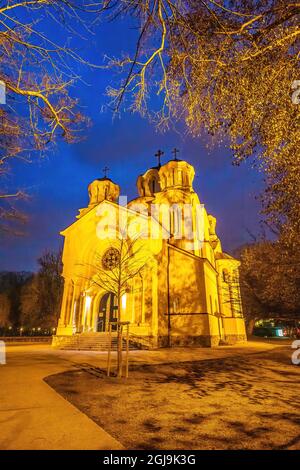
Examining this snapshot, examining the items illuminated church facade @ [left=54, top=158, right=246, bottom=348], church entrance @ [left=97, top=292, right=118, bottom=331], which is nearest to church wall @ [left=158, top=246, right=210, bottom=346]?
illuminated church facade @ [left=54, top=158, right=246, bottom=348]

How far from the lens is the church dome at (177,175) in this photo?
92.2 feet

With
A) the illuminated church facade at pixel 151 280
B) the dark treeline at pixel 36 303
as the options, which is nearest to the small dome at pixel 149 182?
the illuminated church facade at pixel 151 280

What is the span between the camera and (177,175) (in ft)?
92.4

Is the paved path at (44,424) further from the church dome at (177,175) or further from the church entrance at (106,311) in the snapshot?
the church dome at (177,175)

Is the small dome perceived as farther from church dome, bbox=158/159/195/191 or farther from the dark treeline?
the dark treeline

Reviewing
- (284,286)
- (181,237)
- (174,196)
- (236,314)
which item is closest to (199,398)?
(284,286)

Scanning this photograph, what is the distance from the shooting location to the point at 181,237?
2597cm

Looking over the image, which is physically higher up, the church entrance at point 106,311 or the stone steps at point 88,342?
the church entrance at point 106,311

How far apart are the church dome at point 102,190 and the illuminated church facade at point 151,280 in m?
5.72

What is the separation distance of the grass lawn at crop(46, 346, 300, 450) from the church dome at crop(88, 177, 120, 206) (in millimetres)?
22964

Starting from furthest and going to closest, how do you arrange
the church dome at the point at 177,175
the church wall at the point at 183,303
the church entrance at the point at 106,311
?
the church dome at the point at 177,175 < the church entrance at the point at 106,311 < the church wall at the point at 183,303

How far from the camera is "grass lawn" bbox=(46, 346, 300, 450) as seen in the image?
331 cm

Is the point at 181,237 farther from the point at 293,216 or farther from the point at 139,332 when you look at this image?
the point at 293,216

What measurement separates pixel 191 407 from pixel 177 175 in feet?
83.2
